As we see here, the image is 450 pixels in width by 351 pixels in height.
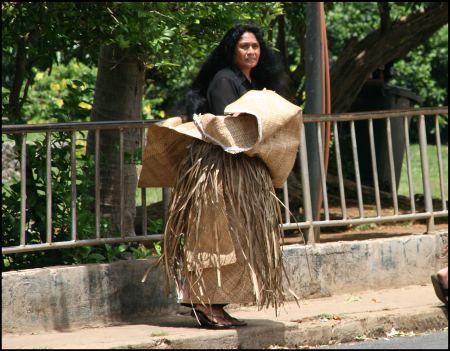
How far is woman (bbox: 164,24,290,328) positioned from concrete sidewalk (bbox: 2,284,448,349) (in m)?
0.18

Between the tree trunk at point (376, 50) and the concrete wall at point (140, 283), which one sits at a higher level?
the tree trunk at point (376, 50)

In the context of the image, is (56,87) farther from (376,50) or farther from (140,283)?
(140,283)

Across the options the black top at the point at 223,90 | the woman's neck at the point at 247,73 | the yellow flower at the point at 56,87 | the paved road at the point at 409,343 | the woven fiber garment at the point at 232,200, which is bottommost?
the paved road at the point at 409,343

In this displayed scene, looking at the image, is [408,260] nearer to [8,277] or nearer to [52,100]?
[8,277]

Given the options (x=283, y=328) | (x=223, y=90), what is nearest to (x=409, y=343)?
(x=283, y=328)

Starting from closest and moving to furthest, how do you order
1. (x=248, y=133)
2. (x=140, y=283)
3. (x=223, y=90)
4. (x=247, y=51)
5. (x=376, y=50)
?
(x=248, y=133), (x=223, y=90), (x=247, y=51), (x=140, y=283), (x=376, y=50)

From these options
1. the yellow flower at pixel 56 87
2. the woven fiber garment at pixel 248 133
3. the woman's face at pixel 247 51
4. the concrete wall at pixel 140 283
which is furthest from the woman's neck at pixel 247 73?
the yellow flower at pixel 56 87

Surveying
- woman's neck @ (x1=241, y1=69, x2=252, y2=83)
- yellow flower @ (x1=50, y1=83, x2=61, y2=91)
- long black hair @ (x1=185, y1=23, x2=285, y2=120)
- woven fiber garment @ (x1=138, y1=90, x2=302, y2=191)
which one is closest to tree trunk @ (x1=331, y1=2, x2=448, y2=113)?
yellow flower @ (x1=50, y1=83, x2=61, y2=91)

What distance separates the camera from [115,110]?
27.8 feet

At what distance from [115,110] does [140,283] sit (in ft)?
6.54

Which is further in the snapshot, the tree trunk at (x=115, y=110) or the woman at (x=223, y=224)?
the tree trunk at (x=115, y=110)

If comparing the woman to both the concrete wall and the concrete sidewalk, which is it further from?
the concrete wall

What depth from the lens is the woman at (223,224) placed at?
20.5 ft

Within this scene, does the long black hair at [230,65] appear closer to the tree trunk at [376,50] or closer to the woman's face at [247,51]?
the woman's face at [247,51]
